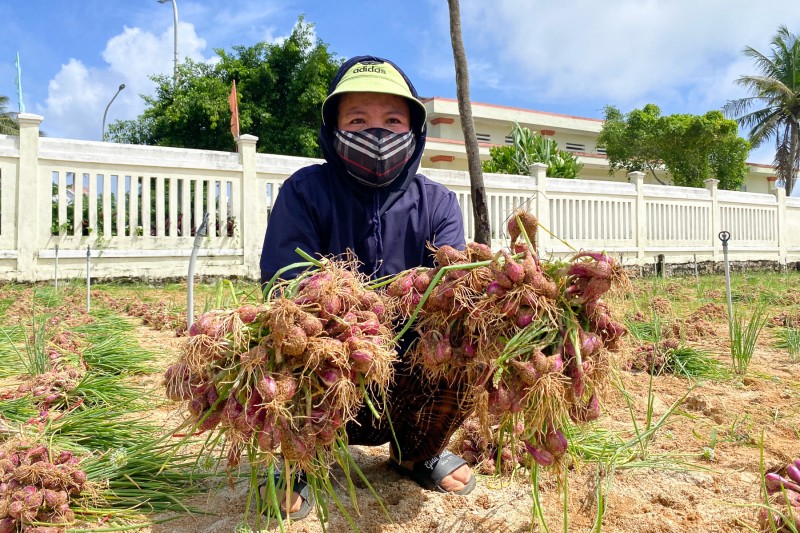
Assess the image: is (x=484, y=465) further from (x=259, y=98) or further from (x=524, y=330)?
(x=259, y=98)

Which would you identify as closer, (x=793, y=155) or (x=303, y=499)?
(x=303, y=499)

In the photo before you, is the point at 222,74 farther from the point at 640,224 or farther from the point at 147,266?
the point at 640,224

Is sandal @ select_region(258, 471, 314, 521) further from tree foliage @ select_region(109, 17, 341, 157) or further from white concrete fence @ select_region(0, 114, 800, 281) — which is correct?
tree foliage @ select_region(109, 17, 341, 157)

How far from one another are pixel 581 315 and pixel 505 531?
2.53 feet

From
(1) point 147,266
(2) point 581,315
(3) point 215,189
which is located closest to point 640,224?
(3) point 215,189

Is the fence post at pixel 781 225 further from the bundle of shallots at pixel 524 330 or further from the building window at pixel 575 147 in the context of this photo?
the bundle of shallots at pixel 524 330

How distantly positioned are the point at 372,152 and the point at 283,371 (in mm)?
1011

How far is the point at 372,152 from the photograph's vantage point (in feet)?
6.69

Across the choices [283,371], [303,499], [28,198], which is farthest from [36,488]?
[28,198]

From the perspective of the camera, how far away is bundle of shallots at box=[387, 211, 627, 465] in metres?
1.35

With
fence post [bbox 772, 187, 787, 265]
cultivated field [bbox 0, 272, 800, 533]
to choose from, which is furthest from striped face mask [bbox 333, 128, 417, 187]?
fence post [bbox 772, 187, 787, 265]

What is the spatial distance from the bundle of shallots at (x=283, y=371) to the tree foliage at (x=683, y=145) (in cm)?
2447

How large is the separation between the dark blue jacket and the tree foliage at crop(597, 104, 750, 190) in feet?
77.1

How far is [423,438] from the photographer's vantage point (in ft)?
6.57
